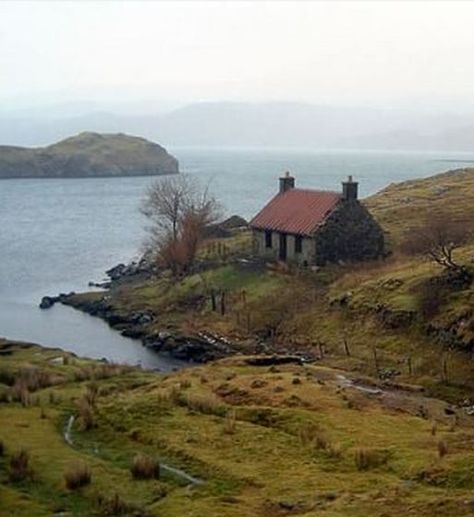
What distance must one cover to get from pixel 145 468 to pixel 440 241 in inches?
Result: 1714

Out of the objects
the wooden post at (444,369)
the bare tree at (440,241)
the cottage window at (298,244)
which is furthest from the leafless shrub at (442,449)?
the cottage window at (298,244)

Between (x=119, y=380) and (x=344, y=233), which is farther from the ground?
(x=344, y=233)

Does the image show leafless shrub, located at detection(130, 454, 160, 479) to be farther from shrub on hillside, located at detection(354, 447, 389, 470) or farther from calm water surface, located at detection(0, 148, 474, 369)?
calm water surface, located at detection(0, 148, 474, 369)

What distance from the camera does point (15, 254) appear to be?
118 meters

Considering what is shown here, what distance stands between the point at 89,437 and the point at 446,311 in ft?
102

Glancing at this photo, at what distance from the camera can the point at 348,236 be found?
7462 centimetres

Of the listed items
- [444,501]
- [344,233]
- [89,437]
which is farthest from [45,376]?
[344,233]

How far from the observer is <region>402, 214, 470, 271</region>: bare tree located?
62.2 meters

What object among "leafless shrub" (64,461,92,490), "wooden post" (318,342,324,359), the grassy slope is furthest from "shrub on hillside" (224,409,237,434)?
"wooden post" (318,342,324,359)

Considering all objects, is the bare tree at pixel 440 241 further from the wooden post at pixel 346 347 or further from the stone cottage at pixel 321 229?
the wooden post at pixel 346 347

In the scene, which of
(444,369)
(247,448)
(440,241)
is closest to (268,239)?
(440,241)

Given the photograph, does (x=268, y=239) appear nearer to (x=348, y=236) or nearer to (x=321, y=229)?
(x=321, y=229)

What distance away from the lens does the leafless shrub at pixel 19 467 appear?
2620 centimetres

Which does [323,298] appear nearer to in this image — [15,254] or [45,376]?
[45,376]
